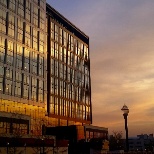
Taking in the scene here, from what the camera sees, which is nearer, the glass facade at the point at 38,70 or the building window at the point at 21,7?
the glass facade at the point at 38,70

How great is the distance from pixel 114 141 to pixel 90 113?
165 ft

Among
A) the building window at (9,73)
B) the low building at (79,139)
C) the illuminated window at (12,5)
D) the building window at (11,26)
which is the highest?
the illuminated window at (12,5)

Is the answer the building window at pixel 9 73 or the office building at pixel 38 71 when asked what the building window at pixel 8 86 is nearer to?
the office building at pixel 38 71

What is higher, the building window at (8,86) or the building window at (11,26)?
the building window at (11,26)

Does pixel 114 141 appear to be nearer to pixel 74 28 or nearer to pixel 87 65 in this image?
pixel 87 65

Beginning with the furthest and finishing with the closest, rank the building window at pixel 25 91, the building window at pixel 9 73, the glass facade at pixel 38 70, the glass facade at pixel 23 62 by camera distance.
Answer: the building window at pixel 25 91 → the glass facade at pixel 38 70 → the building window at pixel 9 73 → the glass facade at pixel 23 62

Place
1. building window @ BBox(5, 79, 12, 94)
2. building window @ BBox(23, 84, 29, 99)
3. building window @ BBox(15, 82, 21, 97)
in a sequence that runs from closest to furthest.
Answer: building window @ BBox(5, 79, 12, 94), building window @ BBox(15, 82, 21, 97), building window @ BBox(23, 84, 29, 99)

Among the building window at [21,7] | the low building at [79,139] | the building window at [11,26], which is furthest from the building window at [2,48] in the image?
the low building at [79,139]

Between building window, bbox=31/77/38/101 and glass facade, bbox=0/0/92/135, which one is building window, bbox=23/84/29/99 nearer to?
glass facade, bbox=0/0/92/135

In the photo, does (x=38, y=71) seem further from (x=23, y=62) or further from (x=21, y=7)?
(x=21, y=7)

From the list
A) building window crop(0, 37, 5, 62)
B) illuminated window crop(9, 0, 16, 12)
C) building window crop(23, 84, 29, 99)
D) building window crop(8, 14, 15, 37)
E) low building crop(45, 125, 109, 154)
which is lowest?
low building crop(45, 125, 109, 154)

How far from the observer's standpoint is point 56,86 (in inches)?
3725

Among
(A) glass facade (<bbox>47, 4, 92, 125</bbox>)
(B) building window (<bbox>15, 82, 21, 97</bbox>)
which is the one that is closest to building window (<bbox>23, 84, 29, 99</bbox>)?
(B) building window (<bbox>15, 82, 21, 97</bbox>)

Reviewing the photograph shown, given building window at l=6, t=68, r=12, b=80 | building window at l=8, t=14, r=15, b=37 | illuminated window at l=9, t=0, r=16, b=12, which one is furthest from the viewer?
illuminated window at l=9, t=0, r=16, b=12
